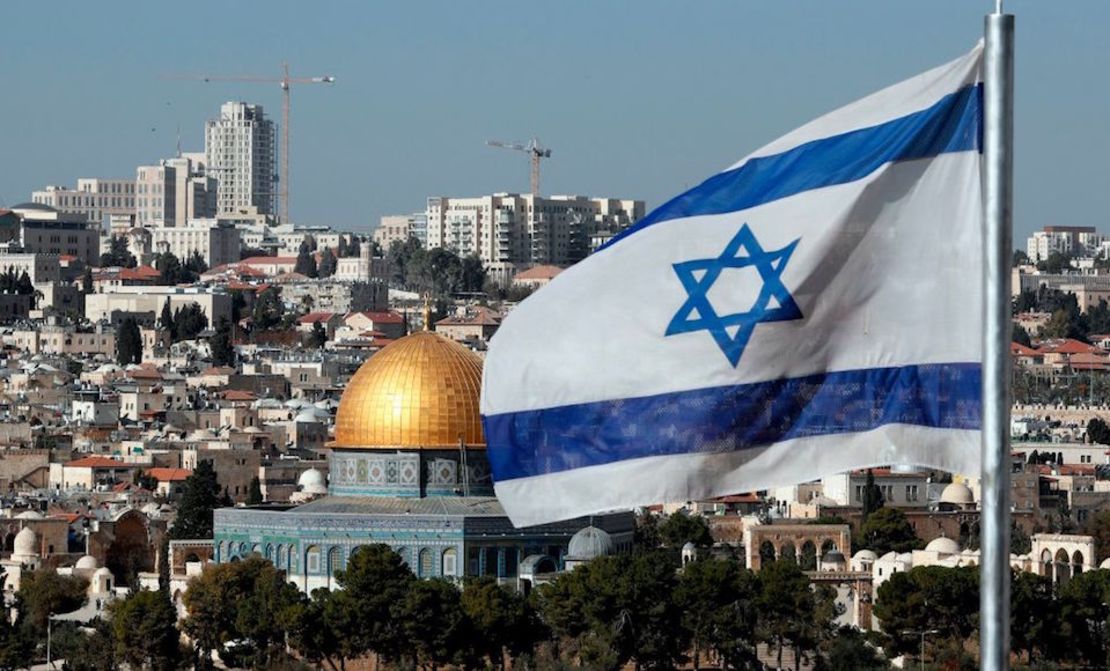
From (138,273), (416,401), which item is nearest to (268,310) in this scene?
(138,273)

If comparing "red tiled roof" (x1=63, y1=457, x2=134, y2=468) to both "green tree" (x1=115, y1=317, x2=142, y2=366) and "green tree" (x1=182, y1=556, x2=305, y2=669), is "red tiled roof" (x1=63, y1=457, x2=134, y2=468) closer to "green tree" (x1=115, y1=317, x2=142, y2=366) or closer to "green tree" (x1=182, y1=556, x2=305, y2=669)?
"green tree" (x1=182, y1=556, x2=305, y2=669)

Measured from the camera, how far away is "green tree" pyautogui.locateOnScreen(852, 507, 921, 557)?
6644 cm

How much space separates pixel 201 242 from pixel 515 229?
1691cm

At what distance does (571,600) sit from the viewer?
5028 cm

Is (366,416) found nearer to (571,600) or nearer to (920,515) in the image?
(571,600)

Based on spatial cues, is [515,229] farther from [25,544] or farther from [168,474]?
[25,544]

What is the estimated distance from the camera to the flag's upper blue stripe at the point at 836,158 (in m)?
9.66

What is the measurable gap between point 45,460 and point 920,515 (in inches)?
948

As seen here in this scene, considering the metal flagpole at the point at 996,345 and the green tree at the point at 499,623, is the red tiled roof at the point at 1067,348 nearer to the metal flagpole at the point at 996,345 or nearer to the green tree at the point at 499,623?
the green tree at the point at 499,623

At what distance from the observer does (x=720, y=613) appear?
5091 centimetres

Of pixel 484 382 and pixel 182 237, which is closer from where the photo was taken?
pixel 484 382

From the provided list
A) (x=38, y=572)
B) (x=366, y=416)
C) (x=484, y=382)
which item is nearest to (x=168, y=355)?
(x=38, y=572)

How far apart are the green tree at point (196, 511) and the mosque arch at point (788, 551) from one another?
10.4 m

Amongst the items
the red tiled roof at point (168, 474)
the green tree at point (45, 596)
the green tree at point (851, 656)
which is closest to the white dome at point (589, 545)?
the green tree at point (851, 656)
